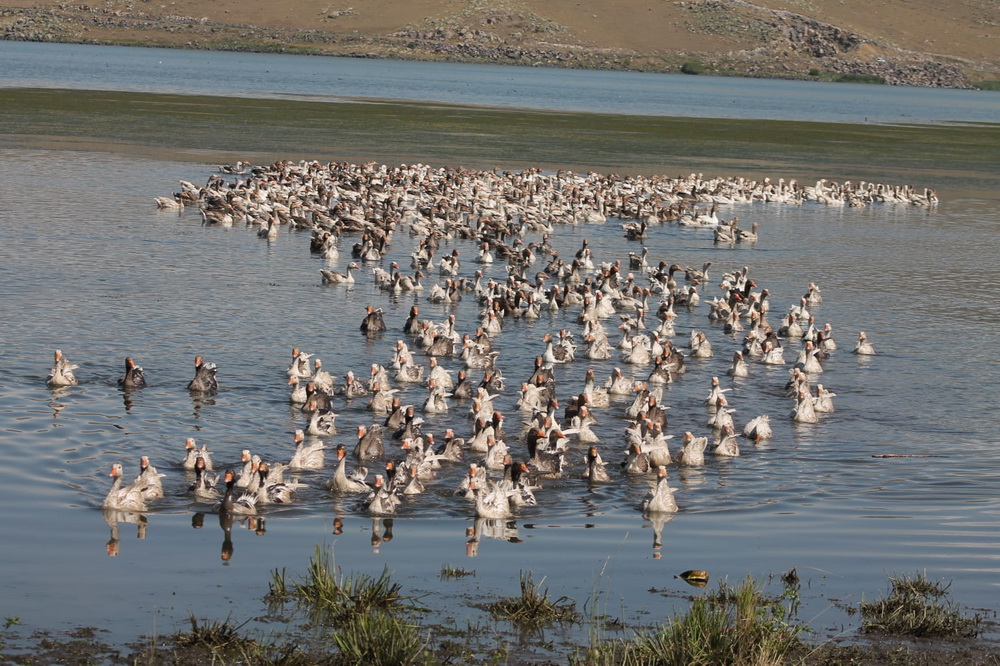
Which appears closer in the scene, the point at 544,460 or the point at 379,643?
the point at 379,643

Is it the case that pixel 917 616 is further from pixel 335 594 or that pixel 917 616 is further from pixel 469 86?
pixel 469 86

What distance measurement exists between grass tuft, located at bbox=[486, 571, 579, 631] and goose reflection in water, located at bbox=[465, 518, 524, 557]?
228 cm

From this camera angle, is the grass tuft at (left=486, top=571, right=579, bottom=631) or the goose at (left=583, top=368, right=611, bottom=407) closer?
the grass tuft at (left=486, top=571, right=579, bottom=631)

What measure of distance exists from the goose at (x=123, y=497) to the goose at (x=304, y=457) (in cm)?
244

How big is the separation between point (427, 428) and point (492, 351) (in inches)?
217

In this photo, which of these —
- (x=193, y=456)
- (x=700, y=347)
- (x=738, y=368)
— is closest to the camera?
(x=193, y=456)

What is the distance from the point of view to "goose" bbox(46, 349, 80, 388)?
2209cm

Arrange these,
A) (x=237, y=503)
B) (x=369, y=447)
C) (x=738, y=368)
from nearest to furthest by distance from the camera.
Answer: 1. (x=237, y=503)
2. (x=369, y=447)
3. (x=738, y=368)

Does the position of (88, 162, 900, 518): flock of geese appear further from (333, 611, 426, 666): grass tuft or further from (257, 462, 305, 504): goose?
(333, 611, 426, 666): grass tuft

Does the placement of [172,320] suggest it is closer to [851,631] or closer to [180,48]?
[851,631]

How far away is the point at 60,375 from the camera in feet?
72.6

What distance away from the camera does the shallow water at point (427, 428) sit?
13961 mm

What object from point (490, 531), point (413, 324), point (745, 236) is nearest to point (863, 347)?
point (413, 324)

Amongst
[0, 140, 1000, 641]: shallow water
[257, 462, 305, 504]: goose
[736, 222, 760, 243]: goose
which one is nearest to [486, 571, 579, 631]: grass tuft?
[0, 140, 1000, 641]: shallow water
